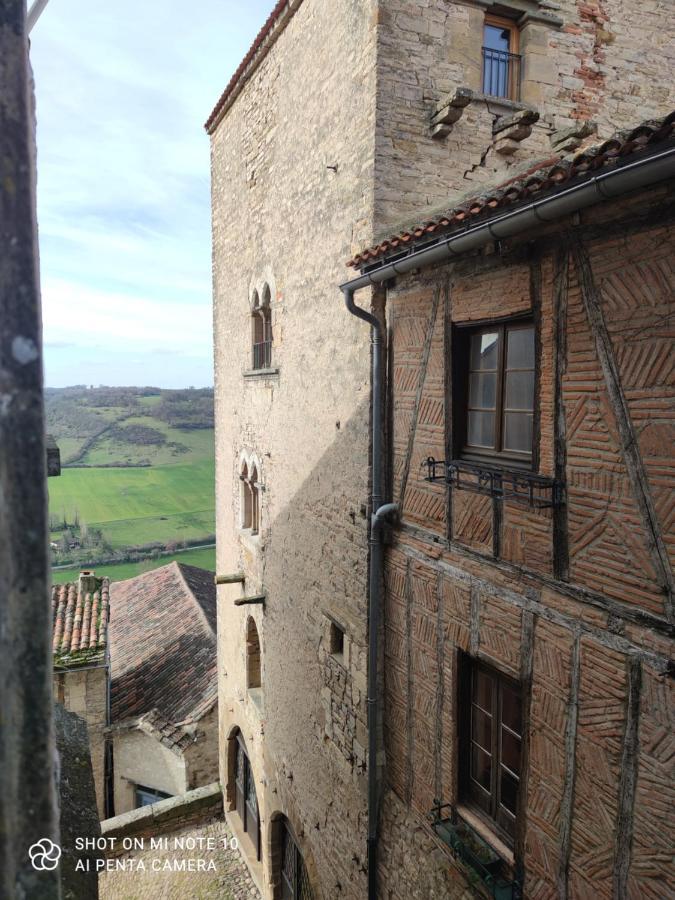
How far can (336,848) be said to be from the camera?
689 cm

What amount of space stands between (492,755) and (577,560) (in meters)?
2.05

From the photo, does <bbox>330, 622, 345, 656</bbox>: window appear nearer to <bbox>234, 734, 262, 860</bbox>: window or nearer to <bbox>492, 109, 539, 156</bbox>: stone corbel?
<bbox>234, 734, 262, 860</bbox>: window

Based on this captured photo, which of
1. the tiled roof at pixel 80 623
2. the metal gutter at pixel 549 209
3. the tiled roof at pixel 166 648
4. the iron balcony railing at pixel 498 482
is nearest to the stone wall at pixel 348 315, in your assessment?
the iron balcony railing at pixel 498 482

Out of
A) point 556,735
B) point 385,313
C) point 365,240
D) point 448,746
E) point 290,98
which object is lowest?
point 448,746

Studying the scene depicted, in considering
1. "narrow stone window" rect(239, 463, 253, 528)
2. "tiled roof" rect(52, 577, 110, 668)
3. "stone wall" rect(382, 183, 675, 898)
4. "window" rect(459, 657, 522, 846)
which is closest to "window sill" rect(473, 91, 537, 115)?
"stone wall" rect(382, 183, 675, 898)

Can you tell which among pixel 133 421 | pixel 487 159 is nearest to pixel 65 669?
pixel 487 159

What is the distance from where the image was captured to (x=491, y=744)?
4797 millimetres

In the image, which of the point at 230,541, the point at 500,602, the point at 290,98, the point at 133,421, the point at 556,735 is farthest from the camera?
the point at 133,421

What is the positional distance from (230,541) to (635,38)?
944 centimetres

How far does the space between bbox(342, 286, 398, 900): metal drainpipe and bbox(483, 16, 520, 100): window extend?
2.82m

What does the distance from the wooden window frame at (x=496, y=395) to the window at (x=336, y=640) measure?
308 cm

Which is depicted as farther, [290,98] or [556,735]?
[290,98]

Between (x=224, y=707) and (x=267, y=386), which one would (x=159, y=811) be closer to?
(x=224, y=707)

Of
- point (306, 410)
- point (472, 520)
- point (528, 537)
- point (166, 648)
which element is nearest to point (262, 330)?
point (306, 410)
